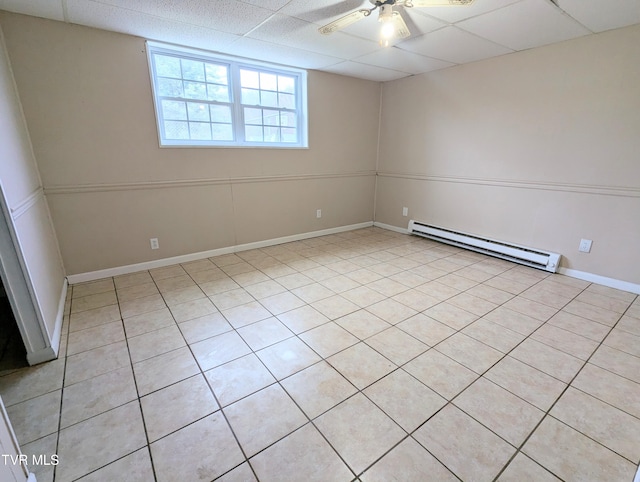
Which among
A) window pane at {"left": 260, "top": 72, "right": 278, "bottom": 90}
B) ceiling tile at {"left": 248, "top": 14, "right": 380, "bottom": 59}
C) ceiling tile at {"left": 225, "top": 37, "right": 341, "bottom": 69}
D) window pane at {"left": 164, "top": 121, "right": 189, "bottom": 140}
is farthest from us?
window pane at {"left": 260, "top": 72, "right": 278, "bottom": 90}

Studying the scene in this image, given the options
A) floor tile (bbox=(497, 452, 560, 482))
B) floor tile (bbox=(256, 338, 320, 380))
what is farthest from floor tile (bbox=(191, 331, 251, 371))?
floor tile (bbox=(497, 452, 560, 482))

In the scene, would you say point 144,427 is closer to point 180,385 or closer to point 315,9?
point 180,385

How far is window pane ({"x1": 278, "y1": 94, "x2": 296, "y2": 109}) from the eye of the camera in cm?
391

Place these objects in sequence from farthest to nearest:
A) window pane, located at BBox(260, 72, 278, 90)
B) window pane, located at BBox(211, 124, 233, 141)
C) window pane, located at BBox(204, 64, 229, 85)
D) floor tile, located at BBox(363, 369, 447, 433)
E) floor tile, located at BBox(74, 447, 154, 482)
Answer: window pane, located at BBox(260, 72, 278, 90) → window pane, located at BBox(211, 124, 233, 141) → window pane, located at BBox(204, 64, 229, 85) → floor tile, located at BBox(363, 369, 447, 433) → floor tile, located at BBox(74, 447, 154, 482)

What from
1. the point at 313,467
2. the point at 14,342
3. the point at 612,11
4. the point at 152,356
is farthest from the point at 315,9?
the point at 14,342

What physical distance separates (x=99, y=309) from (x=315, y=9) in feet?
9.58

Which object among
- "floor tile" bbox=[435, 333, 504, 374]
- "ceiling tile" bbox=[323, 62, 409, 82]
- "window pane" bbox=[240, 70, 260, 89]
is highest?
"ceiling tile" bbox=[323, 62, 409, 82]

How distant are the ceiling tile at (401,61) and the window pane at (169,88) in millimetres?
2017

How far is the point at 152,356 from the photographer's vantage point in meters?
1.93

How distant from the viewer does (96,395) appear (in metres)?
1.62

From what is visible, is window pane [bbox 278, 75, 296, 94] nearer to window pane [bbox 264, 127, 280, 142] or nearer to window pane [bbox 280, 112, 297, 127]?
window pane [bbox 280, 112, 297, 127]

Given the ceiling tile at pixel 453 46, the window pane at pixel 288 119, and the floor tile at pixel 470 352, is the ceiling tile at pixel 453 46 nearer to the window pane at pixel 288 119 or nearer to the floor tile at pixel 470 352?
the window pane at pixel 288 119

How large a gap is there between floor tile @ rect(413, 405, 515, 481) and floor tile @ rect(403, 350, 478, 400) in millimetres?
163

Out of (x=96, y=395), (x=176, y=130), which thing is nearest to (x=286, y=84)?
(x=176, y=130)
